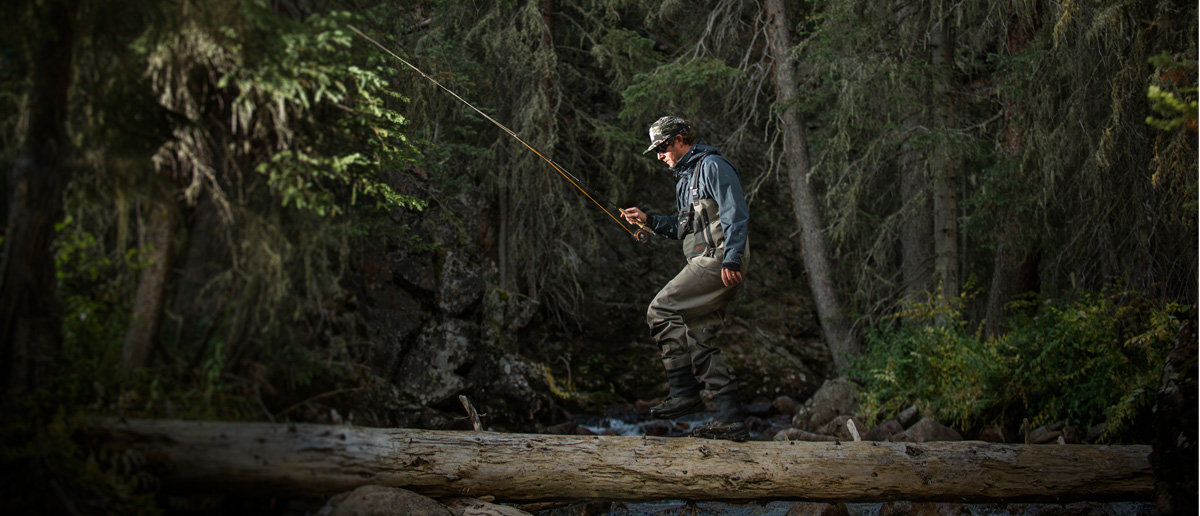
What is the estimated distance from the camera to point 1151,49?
594 cm

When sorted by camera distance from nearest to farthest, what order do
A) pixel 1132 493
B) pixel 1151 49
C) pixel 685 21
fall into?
pixel 1132 493
pixel 1151 49
pixel 685 21

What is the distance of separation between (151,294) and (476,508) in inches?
78.3

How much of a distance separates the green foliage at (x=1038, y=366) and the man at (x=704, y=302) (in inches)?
119

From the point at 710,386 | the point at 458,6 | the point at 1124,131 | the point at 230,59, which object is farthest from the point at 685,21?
the point at 230,59

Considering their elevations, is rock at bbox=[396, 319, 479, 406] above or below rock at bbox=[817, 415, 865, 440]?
above

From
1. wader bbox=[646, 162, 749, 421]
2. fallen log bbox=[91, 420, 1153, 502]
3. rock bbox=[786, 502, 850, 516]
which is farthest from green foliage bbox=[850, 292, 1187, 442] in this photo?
wader bbox=[646, 162, 749, 421]

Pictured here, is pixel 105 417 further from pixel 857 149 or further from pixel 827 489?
pixel 857 149

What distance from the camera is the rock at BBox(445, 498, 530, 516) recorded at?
13.5 feet

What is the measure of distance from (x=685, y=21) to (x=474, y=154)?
5.46m

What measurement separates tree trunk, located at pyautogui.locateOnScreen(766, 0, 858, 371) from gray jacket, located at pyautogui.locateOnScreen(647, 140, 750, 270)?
5533 mm

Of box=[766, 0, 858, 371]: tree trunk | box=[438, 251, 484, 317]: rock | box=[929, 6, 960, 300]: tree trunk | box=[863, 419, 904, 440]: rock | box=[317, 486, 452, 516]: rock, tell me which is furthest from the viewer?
box=[766, 0, 858, 371]: tree trunk

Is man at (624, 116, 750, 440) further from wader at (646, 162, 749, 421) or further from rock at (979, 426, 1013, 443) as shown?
rock at (979, 426, 1013, 443)

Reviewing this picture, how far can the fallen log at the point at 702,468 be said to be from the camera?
379cm

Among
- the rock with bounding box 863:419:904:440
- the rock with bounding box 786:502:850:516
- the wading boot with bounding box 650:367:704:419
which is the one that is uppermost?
the wading boot with bounding box 650:367:704:419
